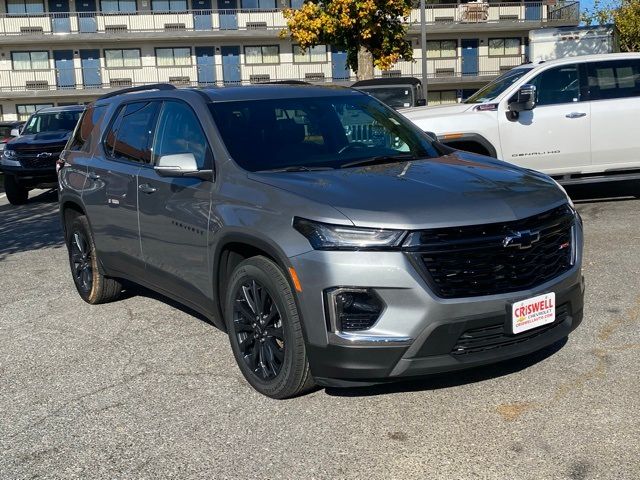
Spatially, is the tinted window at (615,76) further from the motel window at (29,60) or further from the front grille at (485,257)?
the motel window at (29,60)

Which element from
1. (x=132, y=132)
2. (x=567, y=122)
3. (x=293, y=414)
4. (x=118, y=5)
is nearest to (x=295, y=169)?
(x=293, y=414)

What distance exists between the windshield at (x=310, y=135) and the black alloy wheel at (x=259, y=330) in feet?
2.46

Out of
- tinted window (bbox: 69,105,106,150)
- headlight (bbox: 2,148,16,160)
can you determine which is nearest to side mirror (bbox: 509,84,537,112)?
tinted window (bbox: 69,105,106,150)

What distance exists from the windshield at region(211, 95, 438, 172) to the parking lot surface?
134 cm

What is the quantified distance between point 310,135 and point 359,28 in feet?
52.1

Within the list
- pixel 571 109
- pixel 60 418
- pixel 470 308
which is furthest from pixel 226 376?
pixel 571 109

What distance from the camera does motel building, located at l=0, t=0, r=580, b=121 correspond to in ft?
134

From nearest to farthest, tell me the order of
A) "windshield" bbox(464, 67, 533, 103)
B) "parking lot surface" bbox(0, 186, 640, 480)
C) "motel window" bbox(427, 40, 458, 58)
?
"parking lot surface" bbox(0, 186, 640, 480) → "windshield" bbox(464, 67, 533, 103) → "motel window" bbox(427, 40, 458, 58)

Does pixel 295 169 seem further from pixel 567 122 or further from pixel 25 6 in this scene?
pixel 25 6

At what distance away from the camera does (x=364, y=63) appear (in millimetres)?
20328

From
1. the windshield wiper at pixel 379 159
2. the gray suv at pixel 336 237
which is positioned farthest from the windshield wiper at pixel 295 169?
the windshield wiper at pixel 379 159

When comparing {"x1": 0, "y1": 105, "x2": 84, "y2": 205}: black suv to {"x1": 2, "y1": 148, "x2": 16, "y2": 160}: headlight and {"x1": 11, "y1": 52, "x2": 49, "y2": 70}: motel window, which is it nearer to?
{"x1": 2, "y1": 148, "x2": 16, "y2": 160}: headlight

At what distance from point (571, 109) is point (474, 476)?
7136 mm

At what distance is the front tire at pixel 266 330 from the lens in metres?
3.78
